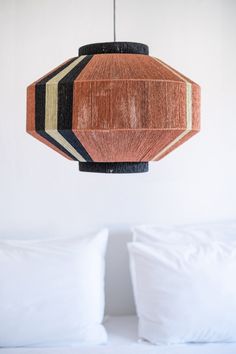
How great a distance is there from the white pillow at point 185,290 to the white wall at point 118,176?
29cm

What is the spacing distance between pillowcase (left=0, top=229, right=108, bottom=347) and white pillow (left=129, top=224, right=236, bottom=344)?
0.22m

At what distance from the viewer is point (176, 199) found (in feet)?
8.38

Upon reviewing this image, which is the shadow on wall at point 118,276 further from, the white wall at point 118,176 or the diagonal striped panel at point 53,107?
the diagonal striped panel at point 53,107

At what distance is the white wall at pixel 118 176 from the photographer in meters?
2.41

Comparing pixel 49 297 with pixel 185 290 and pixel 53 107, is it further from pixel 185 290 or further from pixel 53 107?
pixel 53 107

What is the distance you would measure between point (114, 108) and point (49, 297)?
1.48 m

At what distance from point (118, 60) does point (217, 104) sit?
1740 mm

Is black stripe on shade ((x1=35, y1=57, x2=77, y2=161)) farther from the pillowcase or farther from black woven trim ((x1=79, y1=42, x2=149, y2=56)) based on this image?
the pillowcase

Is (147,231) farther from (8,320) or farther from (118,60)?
(118,60)

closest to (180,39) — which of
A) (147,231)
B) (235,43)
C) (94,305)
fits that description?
(235,43)

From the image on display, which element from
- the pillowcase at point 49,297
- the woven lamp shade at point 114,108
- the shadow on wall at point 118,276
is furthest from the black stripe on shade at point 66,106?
the shadow on wall at point 118,276

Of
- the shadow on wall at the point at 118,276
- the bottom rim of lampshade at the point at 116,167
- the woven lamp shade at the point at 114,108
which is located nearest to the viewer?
the woven lamp shade at the point at 114,108

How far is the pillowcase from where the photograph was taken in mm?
2080

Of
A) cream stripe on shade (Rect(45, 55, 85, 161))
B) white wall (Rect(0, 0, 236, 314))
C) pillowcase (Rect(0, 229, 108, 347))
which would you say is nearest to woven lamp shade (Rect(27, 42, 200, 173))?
cream stripe on shade (Rect(45, 55, 85, 161))
